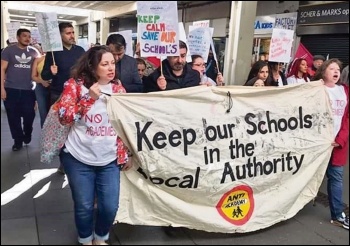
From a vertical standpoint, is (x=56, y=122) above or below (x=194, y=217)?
above

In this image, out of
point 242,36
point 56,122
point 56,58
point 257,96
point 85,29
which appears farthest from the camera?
point 242,36

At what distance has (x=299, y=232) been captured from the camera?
128 inches

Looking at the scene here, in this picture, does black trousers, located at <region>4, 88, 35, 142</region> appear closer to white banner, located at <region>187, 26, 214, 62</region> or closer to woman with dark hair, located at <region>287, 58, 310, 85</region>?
white banner, located at <region>187, 26, 214, 62</region>

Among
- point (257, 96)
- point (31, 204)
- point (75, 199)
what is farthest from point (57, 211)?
point (257, 96)

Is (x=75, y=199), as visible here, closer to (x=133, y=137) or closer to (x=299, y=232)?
(x=133, y=137)

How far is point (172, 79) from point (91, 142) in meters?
1.26

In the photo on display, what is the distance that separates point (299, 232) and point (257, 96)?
116cm

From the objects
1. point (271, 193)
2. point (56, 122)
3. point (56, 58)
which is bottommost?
point (271, 193)

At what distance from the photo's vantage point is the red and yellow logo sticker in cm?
306

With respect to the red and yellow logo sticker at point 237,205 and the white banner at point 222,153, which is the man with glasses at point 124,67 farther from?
the red and yellow logo sticker at point 237,205

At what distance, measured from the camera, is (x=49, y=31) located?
13.1 feet

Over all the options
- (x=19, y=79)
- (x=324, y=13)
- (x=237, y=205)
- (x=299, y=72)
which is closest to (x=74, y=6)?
(x=324, y=13)

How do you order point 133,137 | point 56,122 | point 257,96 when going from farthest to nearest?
1. point 257,96
2. point 133,137
3. point 56,122

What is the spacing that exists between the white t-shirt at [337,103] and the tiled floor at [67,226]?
0.44 meters
